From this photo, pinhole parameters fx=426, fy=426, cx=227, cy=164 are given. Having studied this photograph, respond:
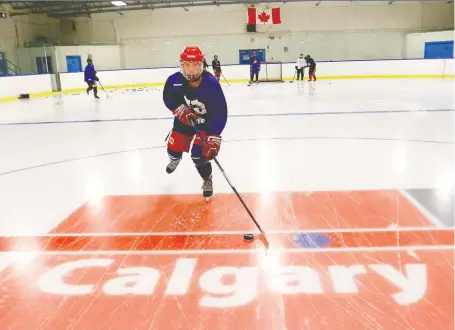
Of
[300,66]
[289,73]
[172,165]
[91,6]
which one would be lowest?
[172,165]

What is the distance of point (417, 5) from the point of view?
2017 cm

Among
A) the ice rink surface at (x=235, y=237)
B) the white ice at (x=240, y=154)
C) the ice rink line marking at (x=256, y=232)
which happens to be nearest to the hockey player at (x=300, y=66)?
the white ice at (x=240, y=154)

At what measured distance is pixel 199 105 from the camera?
10.0 feet

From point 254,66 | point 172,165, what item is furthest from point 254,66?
point 172,165

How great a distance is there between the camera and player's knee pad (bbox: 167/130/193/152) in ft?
11.0

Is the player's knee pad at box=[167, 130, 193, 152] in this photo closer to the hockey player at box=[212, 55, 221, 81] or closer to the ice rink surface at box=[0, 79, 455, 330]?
the ice rink surface at box=[0, 79, 455, 330]

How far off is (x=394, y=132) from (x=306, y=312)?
4.32 meters

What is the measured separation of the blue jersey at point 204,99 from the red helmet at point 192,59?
0.12 meters

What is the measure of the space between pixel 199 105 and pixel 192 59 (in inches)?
16.5

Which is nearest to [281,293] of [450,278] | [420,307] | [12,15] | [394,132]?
[420,307]

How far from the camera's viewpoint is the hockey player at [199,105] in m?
2.79

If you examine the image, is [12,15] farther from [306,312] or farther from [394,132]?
[306,312]

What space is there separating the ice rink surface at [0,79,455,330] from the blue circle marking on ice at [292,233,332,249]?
1cm

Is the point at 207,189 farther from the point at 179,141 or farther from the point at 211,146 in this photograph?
the point at 179,141
